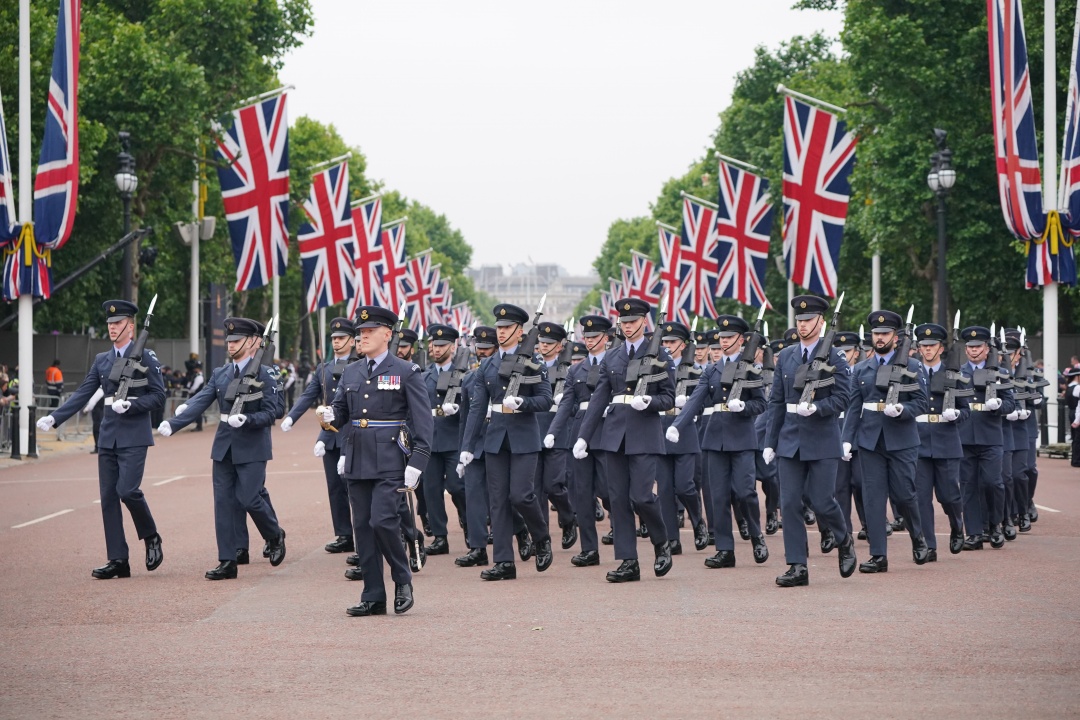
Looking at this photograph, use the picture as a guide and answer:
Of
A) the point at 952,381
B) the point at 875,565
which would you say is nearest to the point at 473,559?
the point at 875,565

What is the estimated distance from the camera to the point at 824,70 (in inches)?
2098

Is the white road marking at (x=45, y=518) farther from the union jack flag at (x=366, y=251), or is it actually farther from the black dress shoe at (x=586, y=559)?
the union jack flag at (x=366, y=251)

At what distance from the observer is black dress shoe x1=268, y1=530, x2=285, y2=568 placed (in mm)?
12906

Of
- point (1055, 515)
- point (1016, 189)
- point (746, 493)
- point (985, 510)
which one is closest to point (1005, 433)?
point (985, 510)

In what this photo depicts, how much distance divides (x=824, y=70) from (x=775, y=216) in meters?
5.39

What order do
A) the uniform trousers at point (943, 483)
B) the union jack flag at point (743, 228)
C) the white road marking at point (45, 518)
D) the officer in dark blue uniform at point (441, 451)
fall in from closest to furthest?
the uniform trousers at point (943, 483)
the officer in dark blue uniform at point (441, 451)
the white road marking at point (45, 518)
the union jack flag at point (743, 228)

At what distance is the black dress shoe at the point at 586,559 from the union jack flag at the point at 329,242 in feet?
81.5

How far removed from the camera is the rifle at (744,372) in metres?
13.3

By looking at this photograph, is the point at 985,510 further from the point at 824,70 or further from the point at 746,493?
the point at 824,70

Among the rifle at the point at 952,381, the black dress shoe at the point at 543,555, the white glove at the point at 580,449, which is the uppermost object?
the rifle at the point at 952,381

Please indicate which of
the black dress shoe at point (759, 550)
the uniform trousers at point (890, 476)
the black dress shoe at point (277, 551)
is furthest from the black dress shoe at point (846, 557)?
the black dress shoe at point (277, 551)

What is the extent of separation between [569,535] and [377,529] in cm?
Result: 495

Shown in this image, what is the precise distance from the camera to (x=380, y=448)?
995cm

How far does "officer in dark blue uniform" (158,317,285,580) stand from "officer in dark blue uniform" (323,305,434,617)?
2316mm
